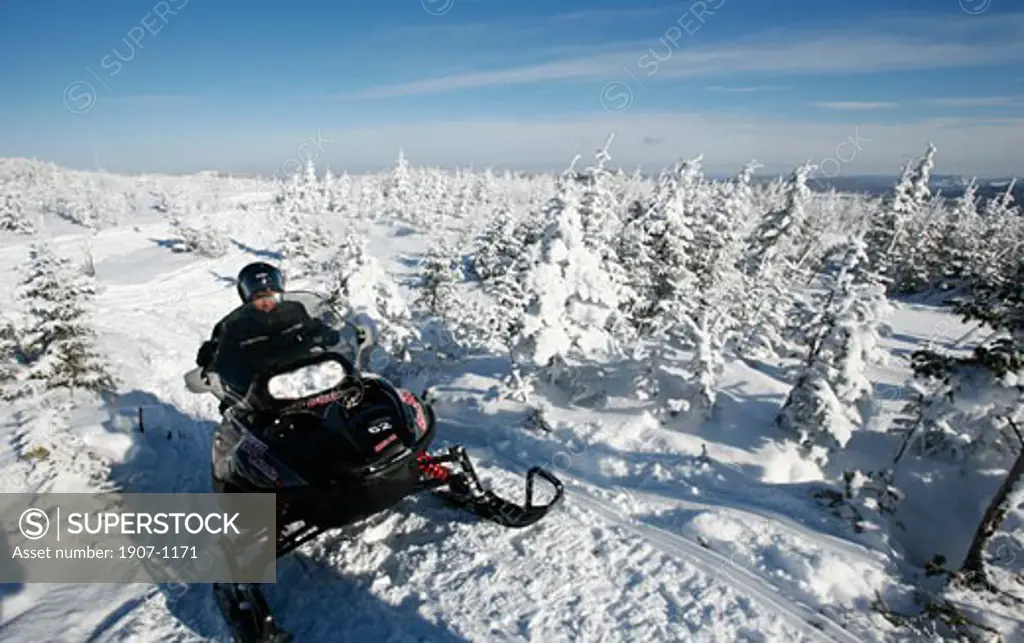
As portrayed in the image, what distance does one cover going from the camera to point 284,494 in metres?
4.25

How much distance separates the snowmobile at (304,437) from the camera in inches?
166

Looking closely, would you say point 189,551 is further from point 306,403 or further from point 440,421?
point 440,421

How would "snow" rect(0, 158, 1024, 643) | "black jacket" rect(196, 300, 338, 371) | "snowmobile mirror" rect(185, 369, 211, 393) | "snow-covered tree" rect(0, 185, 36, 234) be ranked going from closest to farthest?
"snow" rect(0, 158, 1024, 643), "black jacket" rect(196, 300, 338, 371), "snowmobile mirror" rect(185, 369, 211, 393), "snow-covered tree" rect(0, 185, 36, 234)

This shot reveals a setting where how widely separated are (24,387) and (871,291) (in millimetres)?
19166

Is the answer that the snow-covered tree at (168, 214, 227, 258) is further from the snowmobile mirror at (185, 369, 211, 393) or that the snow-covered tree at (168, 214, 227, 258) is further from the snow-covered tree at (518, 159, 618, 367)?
the snowmobile mirror at (185, 369, 211, 393)

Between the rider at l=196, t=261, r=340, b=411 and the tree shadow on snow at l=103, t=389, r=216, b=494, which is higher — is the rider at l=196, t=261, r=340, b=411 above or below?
above

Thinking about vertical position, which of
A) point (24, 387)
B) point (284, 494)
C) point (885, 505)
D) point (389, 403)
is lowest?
point (24, 387)

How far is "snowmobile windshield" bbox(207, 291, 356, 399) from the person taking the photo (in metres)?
4.72

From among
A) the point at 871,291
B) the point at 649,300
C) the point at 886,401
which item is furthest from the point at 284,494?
the point at 649,300

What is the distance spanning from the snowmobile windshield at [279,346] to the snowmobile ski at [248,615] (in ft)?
5.32

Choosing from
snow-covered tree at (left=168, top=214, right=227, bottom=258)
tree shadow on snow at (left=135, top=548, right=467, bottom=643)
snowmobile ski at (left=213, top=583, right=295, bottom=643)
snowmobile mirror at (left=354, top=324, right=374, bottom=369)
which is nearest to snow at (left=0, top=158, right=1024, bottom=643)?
tree shadow on snow at (left=135, top=548, right=467, bottom=643)

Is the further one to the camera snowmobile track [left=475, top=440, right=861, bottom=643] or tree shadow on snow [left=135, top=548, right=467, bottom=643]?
snowmobile track [left=475, top=440, right=861, bottom=643]

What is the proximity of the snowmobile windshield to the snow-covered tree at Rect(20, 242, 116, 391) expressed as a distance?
9855 millimetres

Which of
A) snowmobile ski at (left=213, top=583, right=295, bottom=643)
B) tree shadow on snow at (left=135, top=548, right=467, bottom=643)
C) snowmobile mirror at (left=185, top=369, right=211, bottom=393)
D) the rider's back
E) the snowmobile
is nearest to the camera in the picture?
snowmobile ski at (left=213, top=583, right=295, bottom=643)
